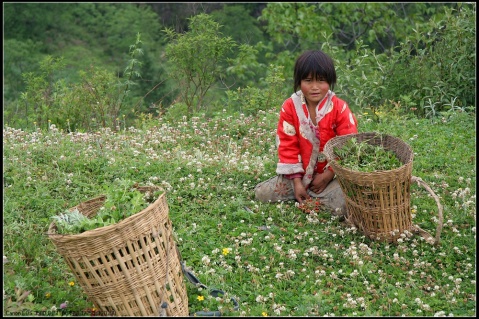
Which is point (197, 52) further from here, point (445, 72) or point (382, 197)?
point (382, 197)

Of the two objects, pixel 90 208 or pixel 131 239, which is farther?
pixel 90 208

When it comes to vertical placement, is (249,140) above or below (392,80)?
below

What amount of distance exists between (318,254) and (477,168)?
6.39 feet

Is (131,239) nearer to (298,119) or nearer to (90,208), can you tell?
(90,208)

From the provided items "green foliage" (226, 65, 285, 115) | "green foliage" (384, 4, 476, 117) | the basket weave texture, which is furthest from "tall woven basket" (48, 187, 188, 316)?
"green foliage" (384, 4, 476, 117)

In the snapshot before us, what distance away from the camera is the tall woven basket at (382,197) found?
5.02m

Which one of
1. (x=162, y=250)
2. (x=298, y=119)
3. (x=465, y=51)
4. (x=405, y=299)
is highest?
(x=465, y=51)

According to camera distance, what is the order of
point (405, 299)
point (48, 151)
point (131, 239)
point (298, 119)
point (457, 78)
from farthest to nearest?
point (457, 78) < point (48, 151) < point (298, 119) < point (405, 299) < point (131, 239)

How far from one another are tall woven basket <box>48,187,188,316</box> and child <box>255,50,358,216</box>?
2.06 metres

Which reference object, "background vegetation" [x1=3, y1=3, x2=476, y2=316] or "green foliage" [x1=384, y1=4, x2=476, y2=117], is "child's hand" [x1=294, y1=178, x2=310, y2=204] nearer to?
"background vegetation" [x1=3, y1=3, x2=476, y2=316]

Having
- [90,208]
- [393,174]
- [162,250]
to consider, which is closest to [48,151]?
[90,208]

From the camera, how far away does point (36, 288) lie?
444cm

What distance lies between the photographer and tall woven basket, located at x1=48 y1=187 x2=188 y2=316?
12.5ft

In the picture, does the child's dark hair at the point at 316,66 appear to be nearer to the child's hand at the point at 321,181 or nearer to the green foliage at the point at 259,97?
the child's hand at the point at 321,181
